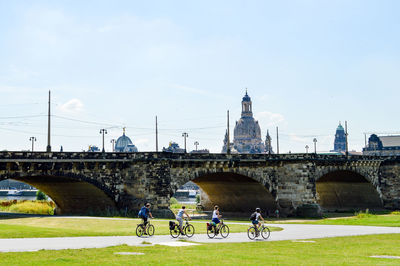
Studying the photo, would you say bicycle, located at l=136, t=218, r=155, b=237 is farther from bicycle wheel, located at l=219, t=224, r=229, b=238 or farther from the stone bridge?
the stone bridge

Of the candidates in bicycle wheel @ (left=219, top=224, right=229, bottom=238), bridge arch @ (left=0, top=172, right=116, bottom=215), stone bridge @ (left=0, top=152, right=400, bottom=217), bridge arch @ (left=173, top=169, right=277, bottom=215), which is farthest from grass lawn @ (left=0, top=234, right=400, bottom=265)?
bridge arch @ (left=173, top=169, right=277, bottom=215)

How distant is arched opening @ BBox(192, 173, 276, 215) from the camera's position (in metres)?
63.1

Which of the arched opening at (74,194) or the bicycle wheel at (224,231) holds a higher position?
the arched opening at (74,194)

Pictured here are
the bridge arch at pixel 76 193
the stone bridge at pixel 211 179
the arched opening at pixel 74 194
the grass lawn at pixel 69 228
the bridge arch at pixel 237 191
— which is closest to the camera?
the grass lawn at pixel 69 228

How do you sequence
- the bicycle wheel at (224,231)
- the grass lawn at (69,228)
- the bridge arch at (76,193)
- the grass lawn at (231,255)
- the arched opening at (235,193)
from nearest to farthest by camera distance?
the grass lawn at (231,255), the grass lawn at (69,228), the bicycle wheel at (224,231), the bridge arch at (76,193), the arched opening at (235,193)

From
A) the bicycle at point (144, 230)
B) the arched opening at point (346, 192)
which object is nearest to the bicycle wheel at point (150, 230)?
the bicycle at point (144, 230)

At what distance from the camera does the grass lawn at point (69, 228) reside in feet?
86.9

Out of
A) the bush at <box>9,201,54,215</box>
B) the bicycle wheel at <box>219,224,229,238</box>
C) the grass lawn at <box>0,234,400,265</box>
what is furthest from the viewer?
the bush at <box>9,201,54,215</box>

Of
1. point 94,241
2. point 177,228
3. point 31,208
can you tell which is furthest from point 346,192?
point 94,241

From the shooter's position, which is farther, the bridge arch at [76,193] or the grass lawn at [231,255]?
the bridge arch at [76,193]

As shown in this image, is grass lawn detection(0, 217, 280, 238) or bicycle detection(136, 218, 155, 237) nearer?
grass lawn detection(0, 217, 280, 238)

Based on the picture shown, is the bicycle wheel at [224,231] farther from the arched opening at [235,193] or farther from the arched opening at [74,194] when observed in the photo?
the arched opening at [235,193]

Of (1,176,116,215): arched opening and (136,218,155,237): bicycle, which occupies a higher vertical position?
(1,176,116,215): arched opening

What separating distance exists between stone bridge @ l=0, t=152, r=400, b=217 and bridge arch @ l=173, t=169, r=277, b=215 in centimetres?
12
